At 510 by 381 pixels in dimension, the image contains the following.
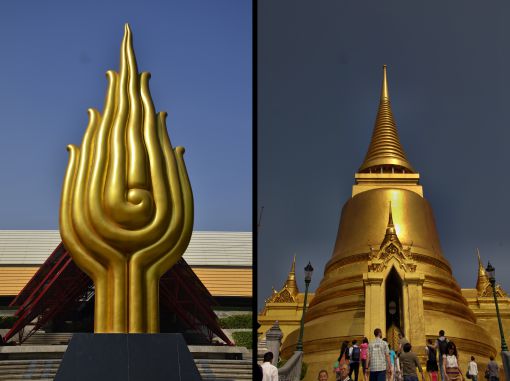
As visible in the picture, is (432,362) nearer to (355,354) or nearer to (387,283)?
(355,354)

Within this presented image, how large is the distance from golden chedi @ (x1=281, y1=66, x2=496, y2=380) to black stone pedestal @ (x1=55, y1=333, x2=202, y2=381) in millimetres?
12854

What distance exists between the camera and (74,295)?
29.3 meters

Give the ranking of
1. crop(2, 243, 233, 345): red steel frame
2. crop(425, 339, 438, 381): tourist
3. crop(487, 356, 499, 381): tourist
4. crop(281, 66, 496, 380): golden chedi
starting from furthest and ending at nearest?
crop(2, 243, 233, 345): red steel frame
crop(281, 66, 496, 380): golden chedi
crop(487, 356, 499, 381): tourist
crop(425, 339, 438, 381): tourist

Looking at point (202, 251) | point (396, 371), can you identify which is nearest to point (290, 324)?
point (202, 251)

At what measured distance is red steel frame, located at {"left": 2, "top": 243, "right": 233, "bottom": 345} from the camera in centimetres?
2767

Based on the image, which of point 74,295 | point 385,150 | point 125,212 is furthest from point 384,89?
point 125,212

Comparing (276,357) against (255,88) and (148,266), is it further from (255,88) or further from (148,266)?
(255,88)

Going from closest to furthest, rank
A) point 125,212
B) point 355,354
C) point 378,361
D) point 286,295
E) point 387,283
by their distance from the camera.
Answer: point 125,212, point 378,361, point 355,354, point 387,283, point 286,295

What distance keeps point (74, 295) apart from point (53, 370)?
1169 cm

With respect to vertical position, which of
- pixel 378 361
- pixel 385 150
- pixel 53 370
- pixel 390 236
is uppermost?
pixel 385 150

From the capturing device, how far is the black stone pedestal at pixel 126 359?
Result: 802 centimetres

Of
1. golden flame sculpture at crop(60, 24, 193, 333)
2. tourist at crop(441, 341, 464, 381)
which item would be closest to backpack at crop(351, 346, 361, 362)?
tourist at crop(441, 341, 464, 381)

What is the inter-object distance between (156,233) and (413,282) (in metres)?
14.3

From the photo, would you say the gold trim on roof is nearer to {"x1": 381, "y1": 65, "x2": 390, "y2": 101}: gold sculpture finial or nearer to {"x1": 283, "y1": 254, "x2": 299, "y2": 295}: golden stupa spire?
{"x1": 283, "y1": 254, "x2": 299, "y2": 295}: golden stupa spire
